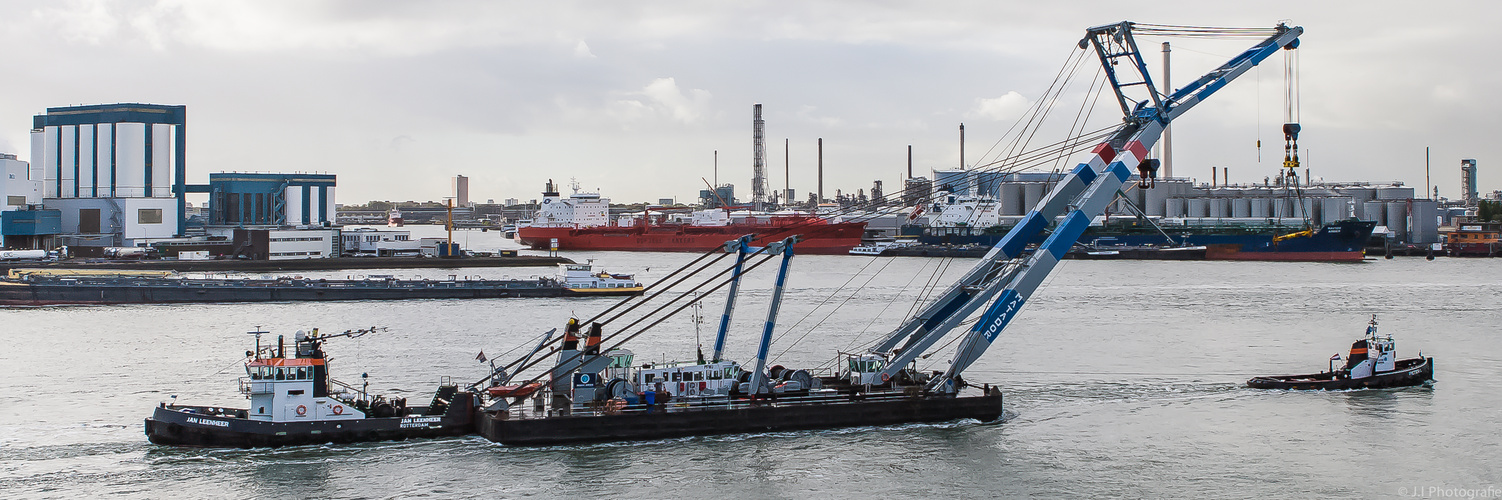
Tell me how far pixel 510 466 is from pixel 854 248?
249 feet

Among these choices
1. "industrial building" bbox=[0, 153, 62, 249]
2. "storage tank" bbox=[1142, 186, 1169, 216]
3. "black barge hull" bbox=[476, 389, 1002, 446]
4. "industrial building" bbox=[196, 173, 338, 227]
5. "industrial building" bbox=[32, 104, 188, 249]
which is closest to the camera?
"black barge hull" bbox=[476, 389, 1002, 446]

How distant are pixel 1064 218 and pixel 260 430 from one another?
15788mm

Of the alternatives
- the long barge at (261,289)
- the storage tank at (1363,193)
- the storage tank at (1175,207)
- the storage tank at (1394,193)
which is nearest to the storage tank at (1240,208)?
the storage tank at (1175,207)

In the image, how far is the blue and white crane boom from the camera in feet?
73.8

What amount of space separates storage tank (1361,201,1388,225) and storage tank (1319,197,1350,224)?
222 inches

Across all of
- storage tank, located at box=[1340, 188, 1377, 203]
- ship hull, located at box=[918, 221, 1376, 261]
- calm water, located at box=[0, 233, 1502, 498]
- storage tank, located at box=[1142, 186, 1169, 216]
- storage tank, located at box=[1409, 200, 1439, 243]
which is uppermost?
storage tank, located at box=[1340, 188, 1377, 203]

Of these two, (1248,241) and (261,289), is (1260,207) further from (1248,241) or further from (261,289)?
(261,289)

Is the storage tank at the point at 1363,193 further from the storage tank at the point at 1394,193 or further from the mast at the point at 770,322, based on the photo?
the mast at the point at 770,322

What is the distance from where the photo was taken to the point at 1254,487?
1806 centimetres

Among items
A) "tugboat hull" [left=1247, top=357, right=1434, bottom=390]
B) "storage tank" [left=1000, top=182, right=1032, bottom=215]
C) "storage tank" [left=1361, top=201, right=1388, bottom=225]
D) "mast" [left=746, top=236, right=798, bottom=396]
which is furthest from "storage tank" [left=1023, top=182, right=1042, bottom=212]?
"mast" [left=746, top=236, right=798, bottom=396]

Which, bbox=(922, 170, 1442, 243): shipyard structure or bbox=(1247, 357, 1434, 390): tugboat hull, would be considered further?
bbox=(922, 170, 1442, 243): shipyard structure

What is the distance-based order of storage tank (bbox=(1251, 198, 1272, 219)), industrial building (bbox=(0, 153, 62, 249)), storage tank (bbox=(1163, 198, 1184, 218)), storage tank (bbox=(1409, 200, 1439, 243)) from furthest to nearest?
storage tank (bbox=(1163, 198, 1184, 218)), storage tank (bbox=(1409, 200, 1439, 243)), storage tank (bbox=(1251, 198, 1272, 219)), industrial building (bbox=(0, 153, 62, 249))

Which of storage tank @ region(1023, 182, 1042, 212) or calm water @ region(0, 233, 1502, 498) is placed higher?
storage tank @ region(1023, 182, 1042, 212)

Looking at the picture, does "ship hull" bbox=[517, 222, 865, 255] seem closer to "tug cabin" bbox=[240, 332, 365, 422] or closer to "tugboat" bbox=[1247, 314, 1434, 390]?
"tugboat" bbox=[1247, 314, 1434, 390]
